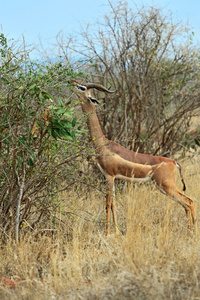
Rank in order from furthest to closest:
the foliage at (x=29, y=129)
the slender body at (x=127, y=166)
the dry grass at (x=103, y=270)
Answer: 1. the slender body at (x=127, y=166)
2. the foliage at (x=29, y=129)
3. the dry grass at (x=103, y=270)

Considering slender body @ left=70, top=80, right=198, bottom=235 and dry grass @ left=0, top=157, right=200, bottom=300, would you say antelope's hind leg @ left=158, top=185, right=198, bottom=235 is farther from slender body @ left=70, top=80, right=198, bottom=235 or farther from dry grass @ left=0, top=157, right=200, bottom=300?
dry grass @ left=0, top=157, right=200, bottom=300

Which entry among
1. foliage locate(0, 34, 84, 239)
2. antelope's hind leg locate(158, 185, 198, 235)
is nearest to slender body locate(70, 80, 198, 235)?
antelope's hind leg locate(158, 185, 198, 235)

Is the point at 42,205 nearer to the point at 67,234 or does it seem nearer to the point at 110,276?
the point at 67,234

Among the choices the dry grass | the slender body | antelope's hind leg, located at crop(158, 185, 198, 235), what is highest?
the slender body

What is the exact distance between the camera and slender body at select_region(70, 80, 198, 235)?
16.2 feet

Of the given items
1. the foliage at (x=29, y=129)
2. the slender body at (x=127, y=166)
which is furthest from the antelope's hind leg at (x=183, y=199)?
the foliage at (x=29, y=129)

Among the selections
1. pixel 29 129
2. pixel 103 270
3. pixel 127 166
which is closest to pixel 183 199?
pixel 127 166

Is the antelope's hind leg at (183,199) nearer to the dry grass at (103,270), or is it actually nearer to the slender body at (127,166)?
the slender body at (127,166)

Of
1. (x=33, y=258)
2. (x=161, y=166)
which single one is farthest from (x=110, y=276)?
(x=161, y=166)

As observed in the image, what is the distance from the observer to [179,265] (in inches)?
133

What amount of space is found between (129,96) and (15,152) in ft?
12.0

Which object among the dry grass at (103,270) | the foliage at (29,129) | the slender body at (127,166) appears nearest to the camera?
the dry grass at (103,270)

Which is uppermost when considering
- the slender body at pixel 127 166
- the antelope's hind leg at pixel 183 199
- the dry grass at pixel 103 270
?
the slender body at pixel 127 166

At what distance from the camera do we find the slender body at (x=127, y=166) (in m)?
4.93
